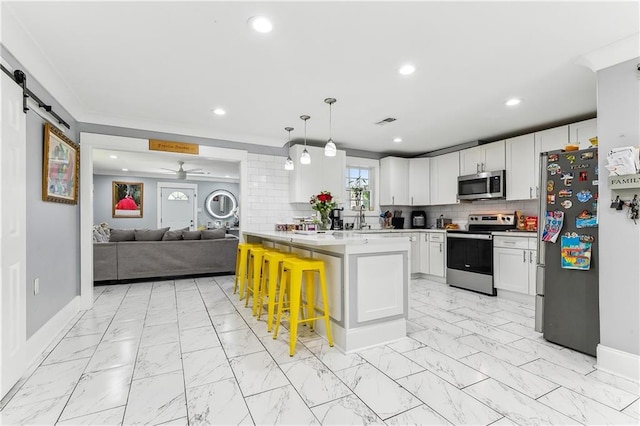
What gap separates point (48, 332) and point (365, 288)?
2.80 metres

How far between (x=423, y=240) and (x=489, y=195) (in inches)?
51.8

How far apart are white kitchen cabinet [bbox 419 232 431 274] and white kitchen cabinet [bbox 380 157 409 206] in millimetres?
782

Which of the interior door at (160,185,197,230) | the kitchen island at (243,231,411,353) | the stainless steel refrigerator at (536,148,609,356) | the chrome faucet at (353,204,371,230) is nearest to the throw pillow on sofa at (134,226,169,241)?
the chrome faucet at (353,204,371,230)

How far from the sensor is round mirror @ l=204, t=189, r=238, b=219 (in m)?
10.3

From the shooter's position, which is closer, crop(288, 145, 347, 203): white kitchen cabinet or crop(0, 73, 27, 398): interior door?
crop(0, 73, 27, 398): interior door

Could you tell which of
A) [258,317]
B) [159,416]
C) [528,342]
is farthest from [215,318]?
[528,342]

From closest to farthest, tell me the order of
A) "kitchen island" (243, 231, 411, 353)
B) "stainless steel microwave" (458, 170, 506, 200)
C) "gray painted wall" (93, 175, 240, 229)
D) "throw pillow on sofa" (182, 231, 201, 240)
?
"kitchen island" (243, 231, 411, 353) → "stainless steel microwave" (458, 170, 506, 200) → "throw pillow on sofa" (182, 231, 201, 240) → "gray painted wall" (93, 175, 240, 229)

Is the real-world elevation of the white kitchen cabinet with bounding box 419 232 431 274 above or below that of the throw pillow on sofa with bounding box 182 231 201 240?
below

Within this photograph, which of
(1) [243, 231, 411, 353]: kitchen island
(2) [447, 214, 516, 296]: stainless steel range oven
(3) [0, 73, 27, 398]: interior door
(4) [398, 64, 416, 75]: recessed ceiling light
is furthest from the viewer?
(2) [447, 214, 516, 296]: stainless steel range oven

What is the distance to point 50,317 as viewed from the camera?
2.88 m

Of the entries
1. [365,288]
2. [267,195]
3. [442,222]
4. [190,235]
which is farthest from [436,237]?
[190,235]

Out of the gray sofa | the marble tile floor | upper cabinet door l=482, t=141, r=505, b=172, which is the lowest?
the marble tile floor

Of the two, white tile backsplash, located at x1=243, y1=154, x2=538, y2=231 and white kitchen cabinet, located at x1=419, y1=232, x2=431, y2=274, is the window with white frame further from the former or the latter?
white kitchen cabinet, located at x1=419, y1=232, x2=431, y2=274

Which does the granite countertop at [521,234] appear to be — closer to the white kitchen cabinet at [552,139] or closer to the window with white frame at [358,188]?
the white kitchen cabinet at [552,139]
